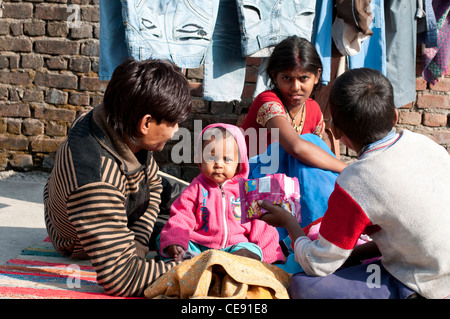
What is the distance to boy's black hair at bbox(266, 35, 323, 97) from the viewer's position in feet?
9.20

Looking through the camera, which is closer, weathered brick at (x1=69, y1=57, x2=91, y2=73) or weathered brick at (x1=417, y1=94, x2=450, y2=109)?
weathered brick at (x1=69, y1=57, x2=91, y2=73)

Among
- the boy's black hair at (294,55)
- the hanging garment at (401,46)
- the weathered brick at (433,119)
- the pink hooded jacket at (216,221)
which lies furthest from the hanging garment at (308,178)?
the weathered brick at (433,119)

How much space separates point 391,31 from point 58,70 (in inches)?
106

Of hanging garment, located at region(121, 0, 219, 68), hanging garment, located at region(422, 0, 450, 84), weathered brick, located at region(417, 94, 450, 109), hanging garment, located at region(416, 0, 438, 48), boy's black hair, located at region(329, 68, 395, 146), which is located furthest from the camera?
weathered brick, located at region(417, 94, 450, 109)

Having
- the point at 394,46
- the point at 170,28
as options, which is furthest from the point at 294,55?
the point at 394,46

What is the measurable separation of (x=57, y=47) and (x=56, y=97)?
0.42 metres

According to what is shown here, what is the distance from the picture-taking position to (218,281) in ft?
5.71

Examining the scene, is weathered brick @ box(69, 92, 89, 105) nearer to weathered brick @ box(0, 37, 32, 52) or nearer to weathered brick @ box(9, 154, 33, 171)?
weathered brick @ box(0, 37, 32, 52)

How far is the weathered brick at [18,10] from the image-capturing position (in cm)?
404

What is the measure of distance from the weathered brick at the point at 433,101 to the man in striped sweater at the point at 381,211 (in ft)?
9.23
